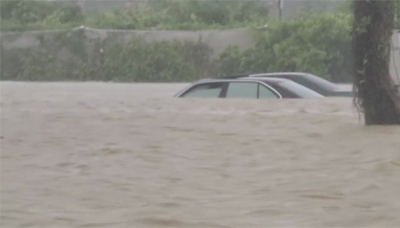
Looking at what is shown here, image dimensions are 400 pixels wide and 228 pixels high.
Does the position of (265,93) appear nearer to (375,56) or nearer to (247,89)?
(247,89)

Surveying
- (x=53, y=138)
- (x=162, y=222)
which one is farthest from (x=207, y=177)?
(x=53, y=138)

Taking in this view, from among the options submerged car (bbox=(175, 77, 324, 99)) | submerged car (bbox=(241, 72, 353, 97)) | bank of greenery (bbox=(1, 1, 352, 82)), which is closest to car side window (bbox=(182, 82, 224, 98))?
submerged car (bbox=(175, 77, 324, 99))

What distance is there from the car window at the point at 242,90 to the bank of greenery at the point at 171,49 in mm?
4879

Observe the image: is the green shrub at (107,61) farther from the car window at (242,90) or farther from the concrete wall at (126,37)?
the car window at (242,90)

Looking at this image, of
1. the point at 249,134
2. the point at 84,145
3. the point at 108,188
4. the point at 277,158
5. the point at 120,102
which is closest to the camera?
the point at 108,188

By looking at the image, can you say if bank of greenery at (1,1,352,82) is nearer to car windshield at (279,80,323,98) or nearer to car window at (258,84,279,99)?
car windshield at (279,80,323,98)

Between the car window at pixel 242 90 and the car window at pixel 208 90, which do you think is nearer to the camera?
the car window at pixel 242 90

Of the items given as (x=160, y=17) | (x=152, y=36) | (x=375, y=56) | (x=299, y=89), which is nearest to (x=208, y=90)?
(x=299, y=89)

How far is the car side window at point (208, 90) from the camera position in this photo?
44.5 ft

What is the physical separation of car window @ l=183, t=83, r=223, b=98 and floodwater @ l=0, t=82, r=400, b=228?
0.13 meters

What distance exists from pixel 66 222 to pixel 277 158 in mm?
2962

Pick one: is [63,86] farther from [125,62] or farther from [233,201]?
[233,201]

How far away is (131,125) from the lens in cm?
1138

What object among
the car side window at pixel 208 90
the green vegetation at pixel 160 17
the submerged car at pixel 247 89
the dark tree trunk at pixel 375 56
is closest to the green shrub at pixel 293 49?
the green vegetation at pixel 160 17
